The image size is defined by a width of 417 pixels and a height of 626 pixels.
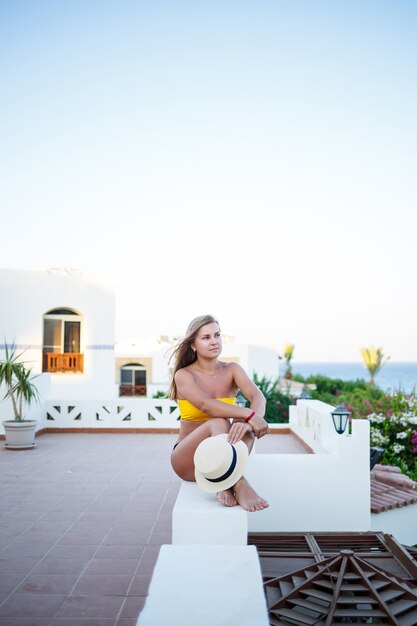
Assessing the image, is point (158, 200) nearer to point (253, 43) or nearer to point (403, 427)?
point (253, 43)

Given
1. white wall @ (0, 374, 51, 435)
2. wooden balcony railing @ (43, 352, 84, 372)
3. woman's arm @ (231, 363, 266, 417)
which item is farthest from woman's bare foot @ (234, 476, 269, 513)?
wooden balcony railing @ (43, 352, 84, 372)

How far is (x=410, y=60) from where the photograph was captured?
50.7 ft

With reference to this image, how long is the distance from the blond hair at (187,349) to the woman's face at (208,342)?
1.2 inches

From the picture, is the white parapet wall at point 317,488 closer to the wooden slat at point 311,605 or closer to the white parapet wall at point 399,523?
the white parapet wall at point 399,523

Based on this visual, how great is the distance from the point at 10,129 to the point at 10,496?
1423cm

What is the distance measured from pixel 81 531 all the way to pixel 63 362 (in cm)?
1217

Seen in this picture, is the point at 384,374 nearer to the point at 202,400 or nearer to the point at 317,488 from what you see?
the point at 317,488

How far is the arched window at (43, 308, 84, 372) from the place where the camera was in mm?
16047

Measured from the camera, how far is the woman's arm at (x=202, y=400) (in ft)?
10.2

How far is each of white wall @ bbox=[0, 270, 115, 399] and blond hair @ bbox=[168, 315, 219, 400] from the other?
504 inches

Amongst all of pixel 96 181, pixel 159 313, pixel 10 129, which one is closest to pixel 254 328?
pixel 159 313

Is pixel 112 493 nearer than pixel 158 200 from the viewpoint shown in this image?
Yes

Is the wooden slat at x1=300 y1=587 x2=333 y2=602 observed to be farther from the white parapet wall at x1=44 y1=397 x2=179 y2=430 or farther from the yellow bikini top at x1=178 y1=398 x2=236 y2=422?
the white parapet wall at x1=44 y1=397 x2=179 y2=430

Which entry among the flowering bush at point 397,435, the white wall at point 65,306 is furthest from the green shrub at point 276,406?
the white wall at point 65,306
